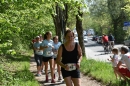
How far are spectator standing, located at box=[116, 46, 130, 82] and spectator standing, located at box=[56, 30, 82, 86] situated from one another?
245 centimetres

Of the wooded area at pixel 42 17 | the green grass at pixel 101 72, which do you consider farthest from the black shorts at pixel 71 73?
the green grass at pixel 101 72

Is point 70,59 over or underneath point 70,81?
over

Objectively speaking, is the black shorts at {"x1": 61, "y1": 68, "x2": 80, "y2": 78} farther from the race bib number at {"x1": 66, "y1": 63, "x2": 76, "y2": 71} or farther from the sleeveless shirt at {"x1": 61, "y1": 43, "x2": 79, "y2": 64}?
the sleeveless shirt at {"x1": 61, "y1": 43, "x2": 79, "y2": 64}

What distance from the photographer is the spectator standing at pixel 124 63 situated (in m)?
7.97

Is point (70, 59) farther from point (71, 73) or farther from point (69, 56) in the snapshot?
point (71, 73)

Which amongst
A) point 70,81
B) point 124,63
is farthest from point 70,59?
point 124,63

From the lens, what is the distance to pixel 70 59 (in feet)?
Result: 19.5

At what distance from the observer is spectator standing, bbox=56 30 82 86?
588cm

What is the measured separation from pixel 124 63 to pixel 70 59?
2723 millimetres

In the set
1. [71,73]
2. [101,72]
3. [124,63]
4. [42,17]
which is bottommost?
[101,72]

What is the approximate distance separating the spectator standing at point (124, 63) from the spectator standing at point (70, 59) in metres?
2.45

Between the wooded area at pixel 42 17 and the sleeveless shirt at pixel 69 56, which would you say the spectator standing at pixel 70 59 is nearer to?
the sleeveless shirt at pixel 69 56

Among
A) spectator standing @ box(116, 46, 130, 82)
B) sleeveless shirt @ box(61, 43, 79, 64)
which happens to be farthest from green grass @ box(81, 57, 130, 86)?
sleeveless shirt @ box(61, 43, 79, 64)

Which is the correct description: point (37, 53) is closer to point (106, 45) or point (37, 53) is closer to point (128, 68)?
point (128, 68)
